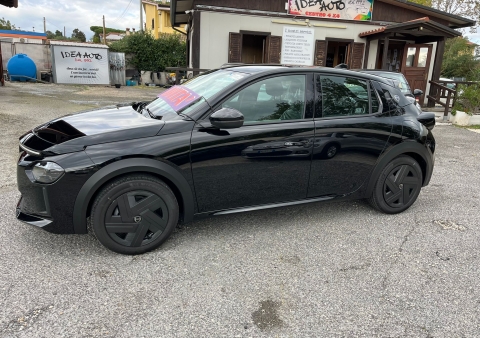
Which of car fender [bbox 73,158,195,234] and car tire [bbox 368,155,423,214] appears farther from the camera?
car tire [bbox 368,155,423,214]

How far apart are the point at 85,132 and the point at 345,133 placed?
235 centimetres

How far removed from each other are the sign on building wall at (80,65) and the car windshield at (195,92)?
17253mm

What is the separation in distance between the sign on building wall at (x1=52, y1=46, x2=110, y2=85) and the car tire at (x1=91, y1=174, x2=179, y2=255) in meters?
18.4

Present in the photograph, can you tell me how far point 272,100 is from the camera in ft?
10.8

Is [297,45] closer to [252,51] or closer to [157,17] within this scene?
[252,51]

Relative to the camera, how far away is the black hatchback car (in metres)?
2.74

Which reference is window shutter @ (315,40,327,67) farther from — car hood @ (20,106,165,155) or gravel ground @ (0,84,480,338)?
car hood @ (20,106,165,155)

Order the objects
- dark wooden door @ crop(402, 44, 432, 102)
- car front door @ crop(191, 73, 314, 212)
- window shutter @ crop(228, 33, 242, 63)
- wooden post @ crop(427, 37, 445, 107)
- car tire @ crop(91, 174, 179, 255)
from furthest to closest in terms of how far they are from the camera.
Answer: dark wooden door @ crop(402, 44, 432, 102)
wooden post @ crop(427, 37, 445, 107)
window shutter @ crop(228, 33, 242, 63)
car front door @ crop(191, 73, 314, 212)
car tire @ crop(91, 174, 179, 255)

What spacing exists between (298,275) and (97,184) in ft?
5.55

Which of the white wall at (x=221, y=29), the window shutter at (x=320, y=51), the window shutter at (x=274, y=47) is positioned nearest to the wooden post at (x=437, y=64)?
the window shutter at (x=320, y=51)

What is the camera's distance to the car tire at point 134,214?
2.77 metres

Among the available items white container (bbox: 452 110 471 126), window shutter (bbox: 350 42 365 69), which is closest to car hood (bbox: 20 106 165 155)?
white container (bbox: 452 110 471 126)

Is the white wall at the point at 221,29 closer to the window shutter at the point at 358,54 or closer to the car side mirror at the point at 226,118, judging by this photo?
the window shutter at the point at 358,54

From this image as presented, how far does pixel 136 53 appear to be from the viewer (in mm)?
21766
